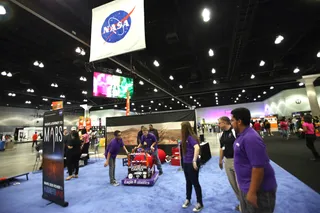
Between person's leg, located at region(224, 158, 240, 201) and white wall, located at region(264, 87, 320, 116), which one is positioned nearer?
person's leg, located at region(224, 158, 240, 201)

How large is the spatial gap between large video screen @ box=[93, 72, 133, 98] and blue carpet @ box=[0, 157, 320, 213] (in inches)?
201

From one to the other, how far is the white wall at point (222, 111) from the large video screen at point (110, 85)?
20.1 metres

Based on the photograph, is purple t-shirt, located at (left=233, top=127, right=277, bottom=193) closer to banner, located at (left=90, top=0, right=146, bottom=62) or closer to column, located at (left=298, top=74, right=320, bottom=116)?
banner, located at (left=90, top=0, right=146, bottom=62)

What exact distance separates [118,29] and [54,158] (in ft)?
10.2

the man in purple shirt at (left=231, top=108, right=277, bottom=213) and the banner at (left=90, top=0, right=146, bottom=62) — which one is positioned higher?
the banner at (left=90, top=0, right=146, bottom=62)

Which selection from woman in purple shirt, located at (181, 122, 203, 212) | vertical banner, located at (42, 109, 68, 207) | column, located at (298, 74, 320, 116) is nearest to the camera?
woman in purple shirt, located at (181, 122, 203, 212)

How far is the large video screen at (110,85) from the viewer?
873 centimetres

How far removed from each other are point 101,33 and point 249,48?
8.42 metres

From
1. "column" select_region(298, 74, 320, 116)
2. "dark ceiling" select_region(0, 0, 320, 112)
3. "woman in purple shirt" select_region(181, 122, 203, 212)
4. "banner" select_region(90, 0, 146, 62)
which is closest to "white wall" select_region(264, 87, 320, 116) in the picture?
"column" select_region(298, 74, 320, 116)

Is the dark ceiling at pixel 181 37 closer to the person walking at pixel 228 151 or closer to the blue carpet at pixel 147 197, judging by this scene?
the person walking at pixel 228 151

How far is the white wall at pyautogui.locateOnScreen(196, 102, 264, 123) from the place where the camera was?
88.9 feet

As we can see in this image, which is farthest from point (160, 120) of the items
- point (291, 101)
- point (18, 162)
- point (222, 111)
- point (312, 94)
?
point (222, 111)

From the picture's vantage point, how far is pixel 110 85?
9.21 metres

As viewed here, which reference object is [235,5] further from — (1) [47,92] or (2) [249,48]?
(1) [47,92]
